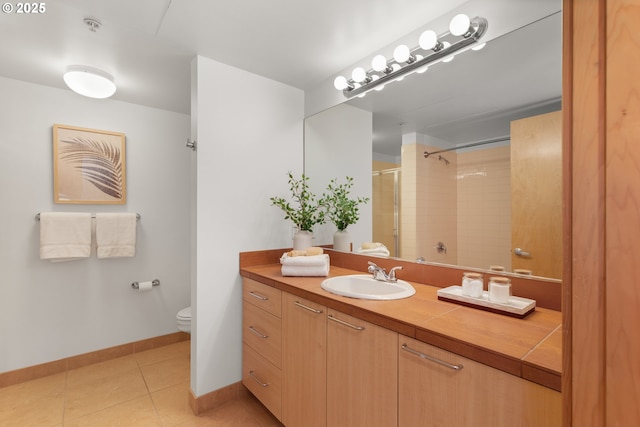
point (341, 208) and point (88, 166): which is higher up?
point (88, 166)

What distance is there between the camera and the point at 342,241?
84.7 inches

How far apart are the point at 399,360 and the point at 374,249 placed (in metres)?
0.96

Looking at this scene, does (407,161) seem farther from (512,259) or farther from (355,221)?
(512,259)

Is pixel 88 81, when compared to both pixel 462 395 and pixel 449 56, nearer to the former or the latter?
pixel 449 56

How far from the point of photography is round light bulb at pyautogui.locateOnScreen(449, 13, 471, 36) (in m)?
1.30

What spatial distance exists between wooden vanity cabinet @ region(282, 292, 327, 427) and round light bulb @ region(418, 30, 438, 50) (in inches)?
53.4

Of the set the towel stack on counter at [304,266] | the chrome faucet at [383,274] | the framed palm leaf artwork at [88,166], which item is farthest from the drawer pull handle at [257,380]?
the framed palm leaf artwork at [88,166]

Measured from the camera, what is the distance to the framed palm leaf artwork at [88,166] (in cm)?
229

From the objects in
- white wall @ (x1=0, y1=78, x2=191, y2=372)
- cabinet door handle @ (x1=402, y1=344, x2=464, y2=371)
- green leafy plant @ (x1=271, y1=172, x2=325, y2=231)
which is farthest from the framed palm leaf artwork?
cabinet door handle @ (x1=402, y1=344, x2=464, y2=371)

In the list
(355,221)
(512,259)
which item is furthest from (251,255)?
(512,259)

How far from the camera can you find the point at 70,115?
235 centimetres

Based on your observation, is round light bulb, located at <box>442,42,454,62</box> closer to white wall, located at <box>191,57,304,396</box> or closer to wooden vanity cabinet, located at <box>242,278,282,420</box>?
white wall, located at <box>191,57,304,396</box>

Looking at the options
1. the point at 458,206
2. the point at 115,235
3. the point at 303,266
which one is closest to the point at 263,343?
the point at 303,266

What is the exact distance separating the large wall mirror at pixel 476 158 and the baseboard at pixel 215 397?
136 centimetres
